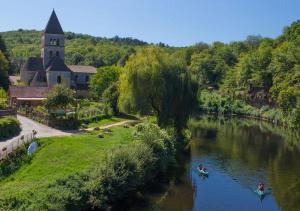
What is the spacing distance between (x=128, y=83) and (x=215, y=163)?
1203 cm

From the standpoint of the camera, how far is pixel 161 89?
4322cm

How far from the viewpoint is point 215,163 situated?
41406 millimetres

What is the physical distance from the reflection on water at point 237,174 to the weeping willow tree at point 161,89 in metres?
4.95

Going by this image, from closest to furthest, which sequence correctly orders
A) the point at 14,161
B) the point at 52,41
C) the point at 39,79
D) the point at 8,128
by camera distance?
1. the point at 14,161
2. the point at 8,128
3. the point at 39,79
4. the point at 52,41

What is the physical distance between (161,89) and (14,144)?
16.2m

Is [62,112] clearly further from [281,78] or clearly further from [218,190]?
[281,78]

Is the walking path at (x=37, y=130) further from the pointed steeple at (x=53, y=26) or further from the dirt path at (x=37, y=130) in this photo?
the pointed steeple at (x=53, y=26)

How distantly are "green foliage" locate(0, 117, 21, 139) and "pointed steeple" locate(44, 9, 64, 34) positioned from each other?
145ft

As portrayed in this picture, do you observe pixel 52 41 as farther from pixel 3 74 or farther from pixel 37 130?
pixel 37 130

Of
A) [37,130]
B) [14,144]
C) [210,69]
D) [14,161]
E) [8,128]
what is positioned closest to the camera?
[14,161]

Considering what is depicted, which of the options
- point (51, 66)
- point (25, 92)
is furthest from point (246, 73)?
point (25, 92)

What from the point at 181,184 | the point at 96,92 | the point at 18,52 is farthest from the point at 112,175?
the point at 18,52

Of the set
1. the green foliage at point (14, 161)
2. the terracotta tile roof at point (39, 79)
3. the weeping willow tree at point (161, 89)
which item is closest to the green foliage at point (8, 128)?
the green foliage at point (14, 161)

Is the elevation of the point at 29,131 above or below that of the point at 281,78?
below
